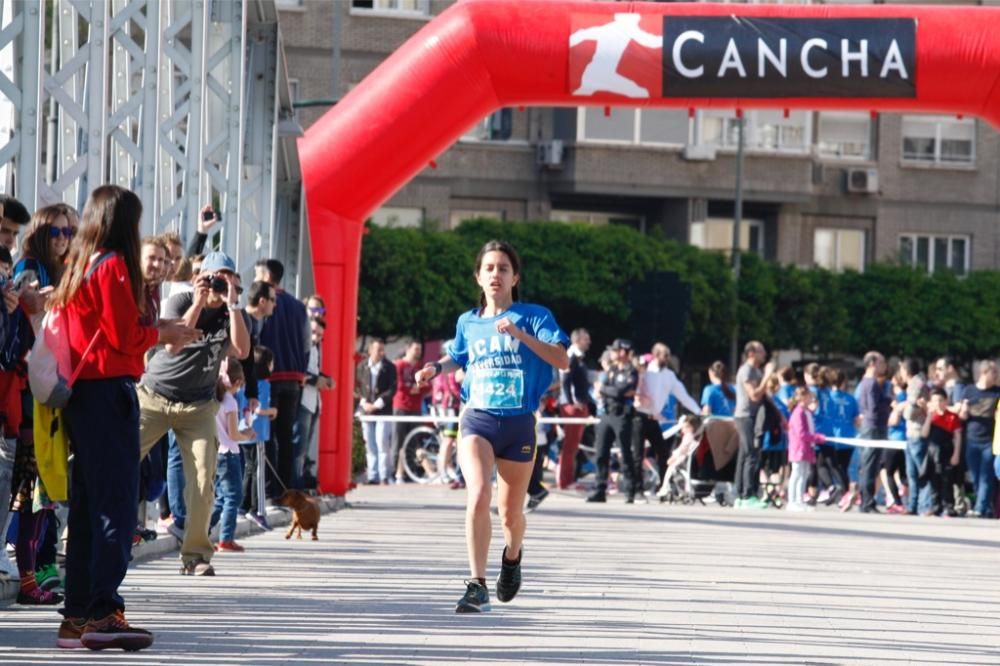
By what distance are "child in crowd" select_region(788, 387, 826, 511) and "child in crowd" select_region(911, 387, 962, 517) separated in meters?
1.35

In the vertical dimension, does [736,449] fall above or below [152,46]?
A: below

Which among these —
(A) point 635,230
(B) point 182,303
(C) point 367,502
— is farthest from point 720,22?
(A) point 635,230

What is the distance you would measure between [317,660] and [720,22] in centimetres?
1153

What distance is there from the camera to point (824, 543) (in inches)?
697

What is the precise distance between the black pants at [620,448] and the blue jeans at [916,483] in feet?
10.6

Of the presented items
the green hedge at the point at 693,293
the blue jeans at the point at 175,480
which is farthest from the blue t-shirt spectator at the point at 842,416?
the green hedge at the point at 693,293

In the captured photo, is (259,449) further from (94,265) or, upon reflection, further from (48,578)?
(94,265)

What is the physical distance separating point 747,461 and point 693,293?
77.0 ft

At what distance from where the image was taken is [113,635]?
8.22m

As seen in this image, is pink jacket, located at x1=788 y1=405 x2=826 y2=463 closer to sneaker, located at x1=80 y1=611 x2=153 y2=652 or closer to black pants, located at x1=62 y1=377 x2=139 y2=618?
black pants, located at x1=62 y1=377 x2=139 y2=618

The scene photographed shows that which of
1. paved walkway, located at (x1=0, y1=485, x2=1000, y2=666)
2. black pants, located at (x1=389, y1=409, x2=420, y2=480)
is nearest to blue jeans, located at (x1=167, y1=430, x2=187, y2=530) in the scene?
paved walkway, located at (x1=0, y1=485, x2=1000, y2=666)

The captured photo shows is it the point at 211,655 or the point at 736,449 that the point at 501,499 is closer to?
the point at 211,655

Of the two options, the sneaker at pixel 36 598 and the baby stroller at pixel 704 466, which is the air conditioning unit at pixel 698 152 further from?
the sneaker at pixel 36 598

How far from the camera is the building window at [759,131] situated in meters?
52.8
